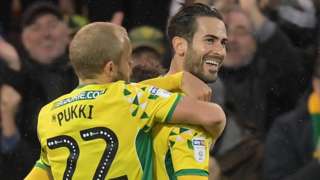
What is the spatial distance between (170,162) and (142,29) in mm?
3043

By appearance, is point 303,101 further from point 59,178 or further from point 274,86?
point 59,178

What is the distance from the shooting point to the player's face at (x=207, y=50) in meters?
3.96

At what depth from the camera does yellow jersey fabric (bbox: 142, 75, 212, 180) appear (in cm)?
371

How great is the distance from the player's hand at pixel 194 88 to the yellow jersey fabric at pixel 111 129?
4.9 inches

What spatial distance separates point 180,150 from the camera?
373cm

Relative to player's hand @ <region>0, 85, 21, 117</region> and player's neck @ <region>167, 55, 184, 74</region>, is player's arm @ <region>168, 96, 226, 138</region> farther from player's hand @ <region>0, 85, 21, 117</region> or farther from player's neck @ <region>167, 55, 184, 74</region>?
player's hand @ <region>0, 85, 21, 117</region>

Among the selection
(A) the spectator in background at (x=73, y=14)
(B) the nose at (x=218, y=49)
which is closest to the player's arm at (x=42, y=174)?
(B) the nose at (x=218, y=49)

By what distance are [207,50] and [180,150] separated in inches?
17.7

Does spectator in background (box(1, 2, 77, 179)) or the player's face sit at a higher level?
the player's face

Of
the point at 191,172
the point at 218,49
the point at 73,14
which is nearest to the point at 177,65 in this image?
the point at 218,49

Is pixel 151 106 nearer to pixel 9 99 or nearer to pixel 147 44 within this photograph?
pixel 147 44

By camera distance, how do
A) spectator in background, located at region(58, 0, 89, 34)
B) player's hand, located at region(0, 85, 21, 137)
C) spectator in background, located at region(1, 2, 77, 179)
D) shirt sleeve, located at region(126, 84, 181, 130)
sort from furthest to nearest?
spectator in background, located at region(58, 0, 89, 34), player's hand, located at region(0, 85, 21, 137), spectator in background, located at region(1, 2, 77, 179), shirt sleeve, located at region(126, 84, 181, 130)

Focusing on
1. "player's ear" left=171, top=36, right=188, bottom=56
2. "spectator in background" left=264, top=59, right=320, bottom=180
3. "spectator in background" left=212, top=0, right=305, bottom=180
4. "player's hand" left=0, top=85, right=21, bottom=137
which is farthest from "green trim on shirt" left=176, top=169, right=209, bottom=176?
"player's hand" left=0, top=85, right=21, bottom=137

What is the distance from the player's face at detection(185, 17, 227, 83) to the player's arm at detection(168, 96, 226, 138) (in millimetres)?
257
